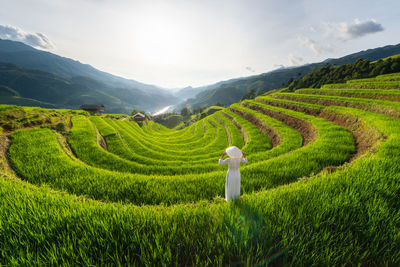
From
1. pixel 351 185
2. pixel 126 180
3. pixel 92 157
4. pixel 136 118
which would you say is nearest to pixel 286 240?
pixel 351 185

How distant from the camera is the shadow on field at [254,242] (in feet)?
5.50

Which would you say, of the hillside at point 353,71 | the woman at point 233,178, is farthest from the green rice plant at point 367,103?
the hillside at point 353,71

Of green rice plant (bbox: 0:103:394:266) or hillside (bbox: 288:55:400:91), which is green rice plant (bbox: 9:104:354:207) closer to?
green rice plant (bbox: 0:103:394:266)

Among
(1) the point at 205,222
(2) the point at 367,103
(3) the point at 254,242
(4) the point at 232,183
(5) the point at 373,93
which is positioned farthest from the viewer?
(5) the point at 373,93

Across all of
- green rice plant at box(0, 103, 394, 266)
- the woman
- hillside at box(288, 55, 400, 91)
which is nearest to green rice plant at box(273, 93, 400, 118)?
green rice plant at box(0, 103, 394, 266)

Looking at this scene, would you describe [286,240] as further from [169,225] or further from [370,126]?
[370,126]

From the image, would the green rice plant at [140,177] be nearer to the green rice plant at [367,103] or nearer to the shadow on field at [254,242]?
the shadow on field at [254,242]

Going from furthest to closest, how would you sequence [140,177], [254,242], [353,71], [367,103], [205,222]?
[353,71] < [367,103] < [140,177] < [205,222] < [254,242]

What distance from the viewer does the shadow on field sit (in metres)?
1.68

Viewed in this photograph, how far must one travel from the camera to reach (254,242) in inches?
74.9

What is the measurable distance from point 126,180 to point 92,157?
488 cm

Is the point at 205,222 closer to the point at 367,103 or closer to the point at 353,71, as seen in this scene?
the point at 367,103

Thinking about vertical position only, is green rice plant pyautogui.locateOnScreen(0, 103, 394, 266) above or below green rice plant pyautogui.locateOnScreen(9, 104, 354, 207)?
above

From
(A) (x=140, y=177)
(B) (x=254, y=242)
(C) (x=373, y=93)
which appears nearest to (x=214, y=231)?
(B) (x=254, y=242)
